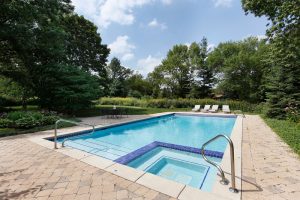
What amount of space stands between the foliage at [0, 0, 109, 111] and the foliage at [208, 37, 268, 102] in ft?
61.9

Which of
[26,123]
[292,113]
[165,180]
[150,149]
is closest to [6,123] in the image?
[26,123]

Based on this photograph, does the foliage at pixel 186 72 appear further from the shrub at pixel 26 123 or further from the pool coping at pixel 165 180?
the pool coping at pixel 165 180

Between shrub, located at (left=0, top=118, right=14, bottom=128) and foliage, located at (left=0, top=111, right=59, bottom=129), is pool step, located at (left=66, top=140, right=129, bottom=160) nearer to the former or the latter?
foliage, located at (left=0, top=111, right=59, bottom=129)

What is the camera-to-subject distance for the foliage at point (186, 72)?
2630 centimetres

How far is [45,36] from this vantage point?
10594 millimetres

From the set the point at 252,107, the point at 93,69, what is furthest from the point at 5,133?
the point at 252,107

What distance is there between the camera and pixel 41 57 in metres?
12.1

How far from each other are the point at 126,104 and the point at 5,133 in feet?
63.3

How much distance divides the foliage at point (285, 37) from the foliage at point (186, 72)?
15142mm

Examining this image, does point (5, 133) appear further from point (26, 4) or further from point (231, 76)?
point (231, 76)

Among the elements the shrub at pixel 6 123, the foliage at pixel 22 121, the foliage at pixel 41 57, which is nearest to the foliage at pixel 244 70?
the foliage at pixel 41 57

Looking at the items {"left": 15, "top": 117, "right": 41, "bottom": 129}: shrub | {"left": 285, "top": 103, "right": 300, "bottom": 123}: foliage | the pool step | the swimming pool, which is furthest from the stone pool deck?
{"left": 285, "top": 103, "right": 300, "bottom": 123}: foliage

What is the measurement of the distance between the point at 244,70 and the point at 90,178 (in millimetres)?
25219

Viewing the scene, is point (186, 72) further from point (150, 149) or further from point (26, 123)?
point (26, 123)
